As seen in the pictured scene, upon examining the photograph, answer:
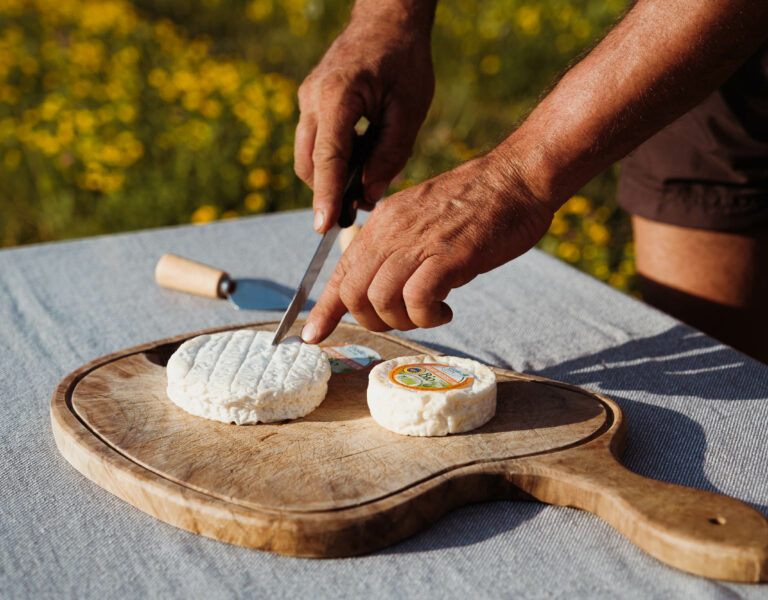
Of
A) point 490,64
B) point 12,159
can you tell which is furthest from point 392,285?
point 490,64

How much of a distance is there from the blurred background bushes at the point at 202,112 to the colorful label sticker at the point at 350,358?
142 cm

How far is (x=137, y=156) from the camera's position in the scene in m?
3.93

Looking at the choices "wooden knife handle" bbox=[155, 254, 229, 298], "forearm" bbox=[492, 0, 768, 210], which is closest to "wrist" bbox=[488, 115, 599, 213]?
"forearm" bbox=[492, 0, 768, 210]

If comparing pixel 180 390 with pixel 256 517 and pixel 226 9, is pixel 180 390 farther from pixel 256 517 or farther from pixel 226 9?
pixel 226 9

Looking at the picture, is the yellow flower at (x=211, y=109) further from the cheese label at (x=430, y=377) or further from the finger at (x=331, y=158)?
the cheese label at (x=430, y=377)

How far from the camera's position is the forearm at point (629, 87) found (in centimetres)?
133

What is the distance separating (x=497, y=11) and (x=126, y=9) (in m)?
2.99

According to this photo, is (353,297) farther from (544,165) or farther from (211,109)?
(211,109)

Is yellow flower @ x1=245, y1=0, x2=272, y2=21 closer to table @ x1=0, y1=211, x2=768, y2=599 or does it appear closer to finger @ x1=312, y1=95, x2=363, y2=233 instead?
table @ x1=0, y1=211, x2=768, y2=599

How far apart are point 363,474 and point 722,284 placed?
1457 mm

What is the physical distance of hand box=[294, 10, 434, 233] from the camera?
1759 millimetres

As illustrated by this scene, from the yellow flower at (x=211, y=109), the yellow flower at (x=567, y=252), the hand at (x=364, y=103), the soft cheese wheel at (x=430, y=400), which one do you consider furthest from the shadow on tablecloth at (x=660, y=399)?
the yellow flower at (x=211, y=109)

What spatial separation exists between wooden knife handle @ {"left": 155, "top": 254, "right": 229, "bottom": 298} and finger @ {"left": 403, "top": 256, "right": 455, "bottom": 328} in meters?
0.81

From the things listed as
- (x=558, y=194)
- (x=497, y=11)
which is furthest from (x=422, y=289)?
(x=497, y=11)
